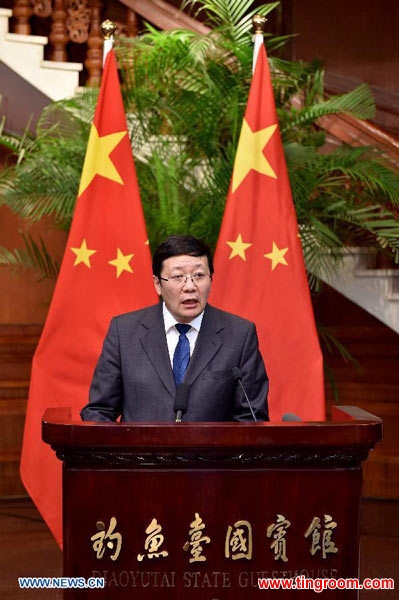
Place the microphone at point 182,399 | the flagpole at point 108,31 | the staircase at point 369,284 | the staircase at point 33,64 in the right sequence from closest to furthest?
the microphone at point 182,399, the flagpole at point 108,31, the staircase at point 369,284, the staircase at point 33,64

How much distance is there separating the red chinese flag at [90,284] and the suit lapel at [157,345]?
4.30 ft

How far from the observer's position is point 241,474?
217cm

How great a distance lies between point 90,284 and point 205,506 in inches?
84.4

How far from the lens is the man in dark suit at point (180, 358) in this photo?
8.95ft

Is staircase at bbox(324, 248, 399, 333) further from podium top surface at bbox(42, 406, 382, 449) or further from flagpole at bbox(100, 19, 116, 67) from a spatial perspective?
podium top surface at bbox(42, 406, 382, 449)

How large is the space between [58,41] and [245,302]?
2298 mm

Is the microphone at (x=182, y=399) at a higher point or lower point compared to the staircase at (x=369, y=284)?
lower

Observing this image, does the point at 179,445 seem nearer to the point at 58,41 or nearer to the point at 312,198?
the point at 312,198

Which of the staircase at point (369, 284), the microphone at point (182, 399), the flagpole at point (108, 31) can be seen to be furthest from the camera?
the staircase at point (369, 284)

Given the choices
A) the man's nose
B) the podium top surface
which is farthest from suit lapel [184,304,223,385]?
the podium top surface

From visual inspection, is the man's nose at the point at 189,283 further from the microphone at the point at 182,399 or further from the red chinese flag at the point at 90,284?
the red chinese flag at the point at 90,284

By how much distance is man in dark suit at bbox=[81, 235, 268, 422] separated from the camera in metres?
2.73

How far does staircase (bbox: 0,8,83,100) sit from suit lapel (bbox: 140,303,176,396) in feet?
9.77

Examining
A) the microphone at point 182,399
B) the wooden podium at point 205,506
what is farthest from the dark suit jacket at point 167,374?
the wooden podium at point 205,506
